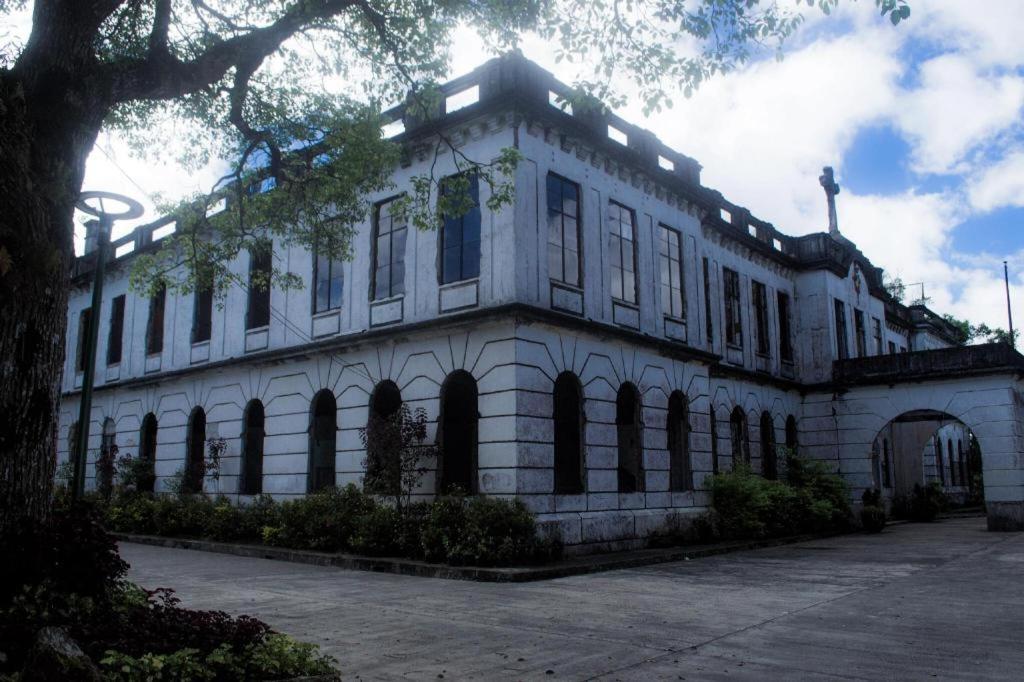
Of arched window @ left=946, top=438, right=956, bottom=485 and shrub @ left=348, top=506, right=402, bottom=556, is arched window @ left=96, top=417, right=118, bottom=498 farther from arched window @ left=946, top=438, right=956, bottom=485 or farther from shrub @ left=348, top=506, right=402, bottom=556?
arched window @ left=946, top=438, right=956, bottom=485

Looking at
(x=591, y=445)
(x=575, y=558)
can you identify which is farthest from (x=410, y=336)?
(x=575, y=558)

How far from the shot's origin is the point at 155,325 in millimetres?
→ 24375

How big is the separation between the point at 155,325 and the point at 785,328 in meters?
20.4

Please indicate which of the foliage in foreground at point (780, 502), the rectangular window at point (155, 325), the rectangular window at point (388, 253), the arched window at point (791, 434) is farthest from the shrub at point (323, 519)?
the arched window at point (791, 434)

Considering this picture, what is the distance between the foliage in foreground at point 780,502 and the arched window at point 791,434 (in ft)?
8.69

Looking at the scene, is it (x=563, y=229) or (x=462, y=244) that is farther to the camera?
(x=563, y=229)

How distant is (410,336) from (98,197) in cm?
806

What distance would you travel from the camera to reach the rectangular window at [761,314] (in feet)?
83.3

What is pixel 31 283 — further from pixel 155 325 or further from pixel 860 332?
pixel 860 332

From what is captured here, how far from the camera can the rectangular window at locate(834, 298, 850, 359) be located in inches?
1076

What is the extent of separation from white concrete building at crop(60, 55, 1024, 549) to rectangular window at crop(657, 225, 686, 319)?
6 centimetres

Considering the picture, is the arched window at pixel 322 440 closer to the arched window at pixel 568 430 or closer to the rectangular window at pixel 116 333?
the arched window at pixel 568 430

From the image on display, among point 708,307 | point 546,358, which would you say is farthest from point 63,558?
point 708,307

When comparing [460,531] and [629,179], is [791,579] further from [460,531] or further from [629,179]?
[629,179]
